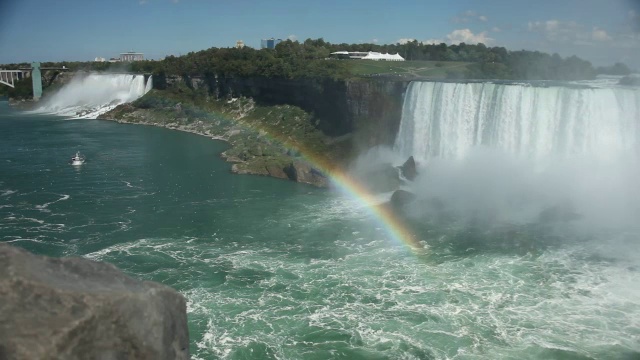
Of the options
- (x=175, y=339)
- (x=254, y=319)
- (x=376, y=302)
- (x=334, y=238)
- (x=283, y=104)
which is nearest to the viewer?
(x=175, y=339)

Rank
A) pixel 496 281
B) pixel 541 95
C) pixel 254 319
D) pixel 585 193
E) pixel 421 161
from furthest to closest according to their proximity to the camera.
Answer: pixel 421 161 → pixel 541 95 → pixel 585 193 → pixel 496 281 → pixel 254 319

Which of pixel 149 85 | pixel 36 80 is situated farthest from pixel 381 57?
pixel 36 80

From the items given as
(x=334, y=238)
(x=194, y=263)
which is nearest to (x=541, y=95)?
(x=334, y=238)

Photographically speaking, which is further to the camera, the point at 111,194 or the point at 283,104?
the point at 283,104

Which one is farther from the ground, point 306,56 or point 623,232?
point 306,56

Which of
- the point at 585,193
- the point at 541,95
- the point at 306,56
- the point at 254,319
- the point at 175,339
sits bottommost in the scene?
the point at 254,319

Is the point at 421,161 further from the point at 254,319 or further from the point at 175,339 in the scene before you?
the point at 175,339

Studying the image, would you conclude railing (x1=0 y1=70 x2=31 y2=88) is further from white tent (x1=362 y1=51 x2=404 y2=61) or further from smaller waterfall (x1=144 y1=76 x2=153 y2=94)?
white tent (x1=362 y1=51 x2=404 y2=61)

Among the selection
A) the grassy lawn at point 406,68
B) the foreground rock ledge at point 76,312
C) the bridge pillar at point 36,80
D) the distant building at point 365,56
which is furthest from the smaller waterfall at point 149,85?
the foreground rock ledge at point 76,312
